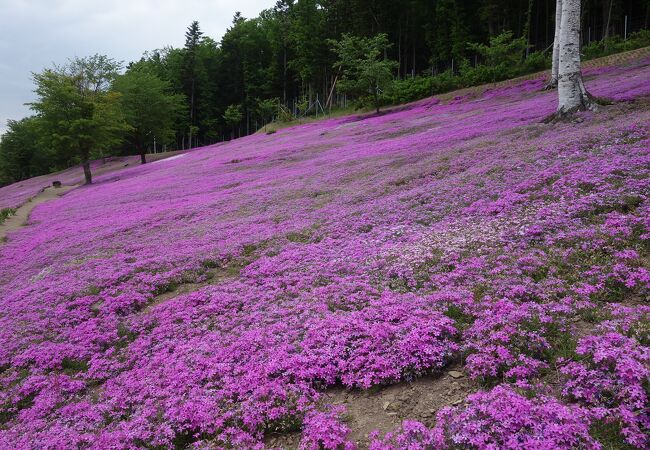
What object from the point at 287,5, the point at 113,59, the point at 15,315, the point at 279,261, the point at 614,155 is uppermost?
the point at 287,5

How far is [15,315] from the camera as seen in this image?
35.5 feet

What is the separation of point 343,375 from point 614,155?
10540 mm

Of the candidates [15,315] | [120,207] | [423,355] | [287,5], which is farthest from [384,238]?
[287,5]

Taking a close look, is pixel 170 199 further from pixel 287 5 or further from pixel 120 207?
pixel 287 5

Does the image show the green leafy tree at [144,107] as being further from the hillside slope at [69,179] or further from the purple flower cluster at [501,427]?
the purple flower cluster at [501,427]

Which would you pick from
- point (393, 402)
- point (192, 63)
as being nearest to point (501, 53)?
point (393, 402)

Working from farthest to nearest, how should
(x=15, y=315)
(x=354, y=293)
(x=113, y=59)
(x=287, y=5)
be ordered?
(x=287, y=5)
(x=113, y=59)
(x=15, y=315)
(x=354, y=293)

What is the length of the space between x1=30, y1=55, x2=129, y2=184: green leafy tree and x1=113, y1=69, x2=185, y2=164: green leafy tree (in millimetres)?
10937

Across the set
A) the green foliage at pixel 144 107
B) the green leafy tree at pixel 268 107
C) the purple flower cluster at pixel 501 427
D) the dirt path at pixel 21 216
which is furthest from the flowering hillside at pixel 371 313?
the green leafy tree at pixel 268 107

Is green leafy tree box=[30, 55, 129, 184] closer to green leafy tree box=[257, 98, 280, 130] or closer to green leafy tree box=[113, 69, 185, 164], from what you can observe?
green leafy tree box=[113, 69, 185, 164]

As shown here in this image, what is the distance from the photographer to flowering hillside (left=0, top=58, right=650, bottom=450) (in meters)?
4.63

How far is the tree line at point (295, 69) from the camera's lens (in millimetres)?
45156

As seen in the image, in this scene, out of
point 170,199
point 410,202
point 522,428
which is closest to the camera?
point 522,428

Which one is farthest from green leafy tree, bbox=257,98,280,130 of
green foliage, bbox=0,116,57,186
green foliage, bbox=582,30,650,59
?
green foliage, bbox=0,116,57,186
